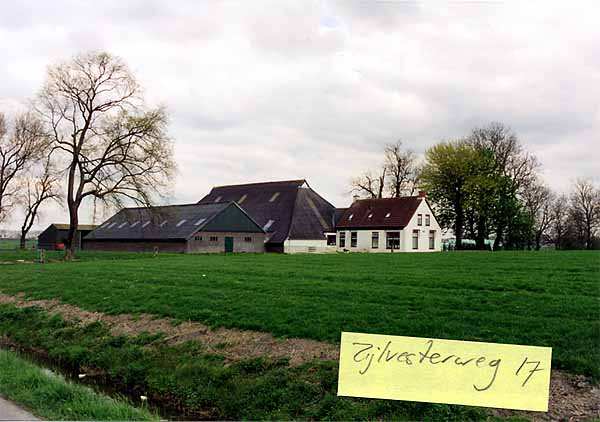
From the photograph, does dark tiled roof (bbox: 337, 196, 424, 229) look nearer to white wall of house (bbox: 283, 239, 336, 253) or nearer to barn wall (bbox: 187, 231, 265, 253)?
white wall of house (bbox: 283, 239, 336, 253)

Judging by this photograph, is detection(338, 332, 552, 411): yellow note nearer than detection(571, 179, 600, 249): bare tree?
Yes

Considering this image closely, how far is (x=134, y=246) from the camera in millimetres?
51000

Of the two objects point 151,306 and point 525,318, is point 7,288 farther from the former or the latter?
point 525,318

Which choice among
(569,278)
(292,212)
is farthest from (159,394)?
(292,212)

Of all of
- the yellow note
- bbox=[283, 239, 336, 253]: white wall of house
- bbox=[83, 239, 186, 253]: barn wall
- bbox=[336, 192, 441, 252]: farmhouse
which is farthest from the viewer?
bbox=[336, 192, 441, 252]: farmhouse

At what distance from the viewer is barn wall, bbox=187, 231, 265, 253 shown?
45.7m

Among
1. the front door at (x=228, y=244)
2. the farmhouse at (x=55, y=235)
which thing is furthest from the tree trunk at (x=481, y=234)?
the farmhouse at (x=55, y=235)

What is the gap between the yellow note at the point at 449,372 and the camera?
12.5 feet

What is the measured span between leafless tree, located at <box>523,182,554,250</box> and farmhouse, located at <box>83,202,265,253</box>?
28751mm

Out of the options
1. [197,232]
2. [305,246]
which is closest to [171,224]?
[197,232]

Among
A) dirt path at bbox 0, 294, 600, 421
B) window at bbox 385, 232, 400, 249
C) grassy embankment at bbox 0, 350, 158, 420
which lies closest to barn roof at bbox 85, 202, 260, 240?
window at bbox 385, 232, 400, 249

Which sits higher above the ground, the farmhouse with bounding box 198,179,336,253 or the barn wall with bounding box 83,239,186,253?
the farmhouse with bounding box 198,179,336,253

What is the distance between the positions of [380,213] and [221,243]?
16266 millimetres

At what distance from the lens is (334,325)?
8914 mm
